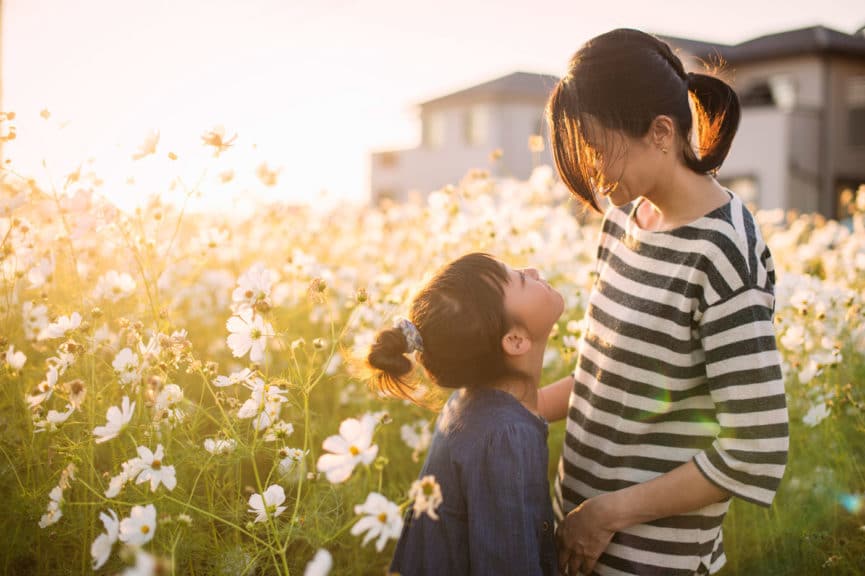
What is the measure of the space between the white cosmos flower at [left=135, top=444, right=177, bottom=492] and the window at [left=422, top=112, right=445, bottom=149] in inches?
937

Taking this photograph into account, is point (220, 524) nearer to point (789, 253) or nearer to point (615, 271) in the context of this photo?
point (615, 271)

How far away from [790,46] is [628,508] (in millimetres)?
17517

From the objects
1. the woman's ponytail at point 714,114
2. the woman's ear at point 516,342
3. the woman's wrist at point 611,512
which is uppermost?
the woman's ponytail at point 714,114

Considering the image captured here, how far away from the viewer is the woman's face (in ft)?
5.34

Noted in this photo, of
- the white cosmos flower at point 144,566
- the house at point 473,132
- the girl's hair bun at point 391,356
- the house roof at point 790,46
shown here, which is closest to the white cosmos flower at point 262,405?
the girl's hair bun at point 391,356

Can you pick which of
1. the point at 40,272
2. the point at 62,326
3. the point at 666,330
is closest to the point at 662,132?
the point at 666,330

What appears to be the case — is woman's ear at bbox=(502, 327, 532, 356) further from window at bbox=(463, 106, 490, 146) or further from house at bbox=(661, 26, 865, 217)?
window at bbox=(463, 106, 490, 146)

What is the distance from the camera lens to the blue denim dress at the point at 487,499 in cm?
158

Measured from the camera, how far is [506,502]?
62.6 inches

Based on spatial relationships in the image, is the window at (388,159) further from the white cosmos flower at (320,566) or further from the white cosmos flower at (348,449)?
the white cosmos flower at (320,566)

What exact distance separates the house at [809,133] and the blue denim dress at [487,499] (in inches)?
627

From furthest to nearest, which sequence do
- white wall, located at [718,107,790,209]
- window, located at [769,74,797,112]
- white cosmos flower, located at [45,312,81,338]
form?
window, located at [769,74,797,112]
white wall, located at [718,107,790,209]
white cosmos flower, located at [45,312,81,338]

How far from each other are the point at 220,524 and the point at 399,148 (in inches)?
978

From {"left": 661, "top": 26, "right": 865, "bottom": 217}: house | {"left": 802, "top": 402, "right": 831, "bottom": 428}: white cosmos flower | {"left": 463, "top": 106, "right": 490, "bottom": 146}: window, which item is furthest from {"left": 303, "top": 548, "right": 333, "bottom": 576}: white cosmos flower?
{"left": 463, "top": 106, "right": 490, "bottom": 146}: window
